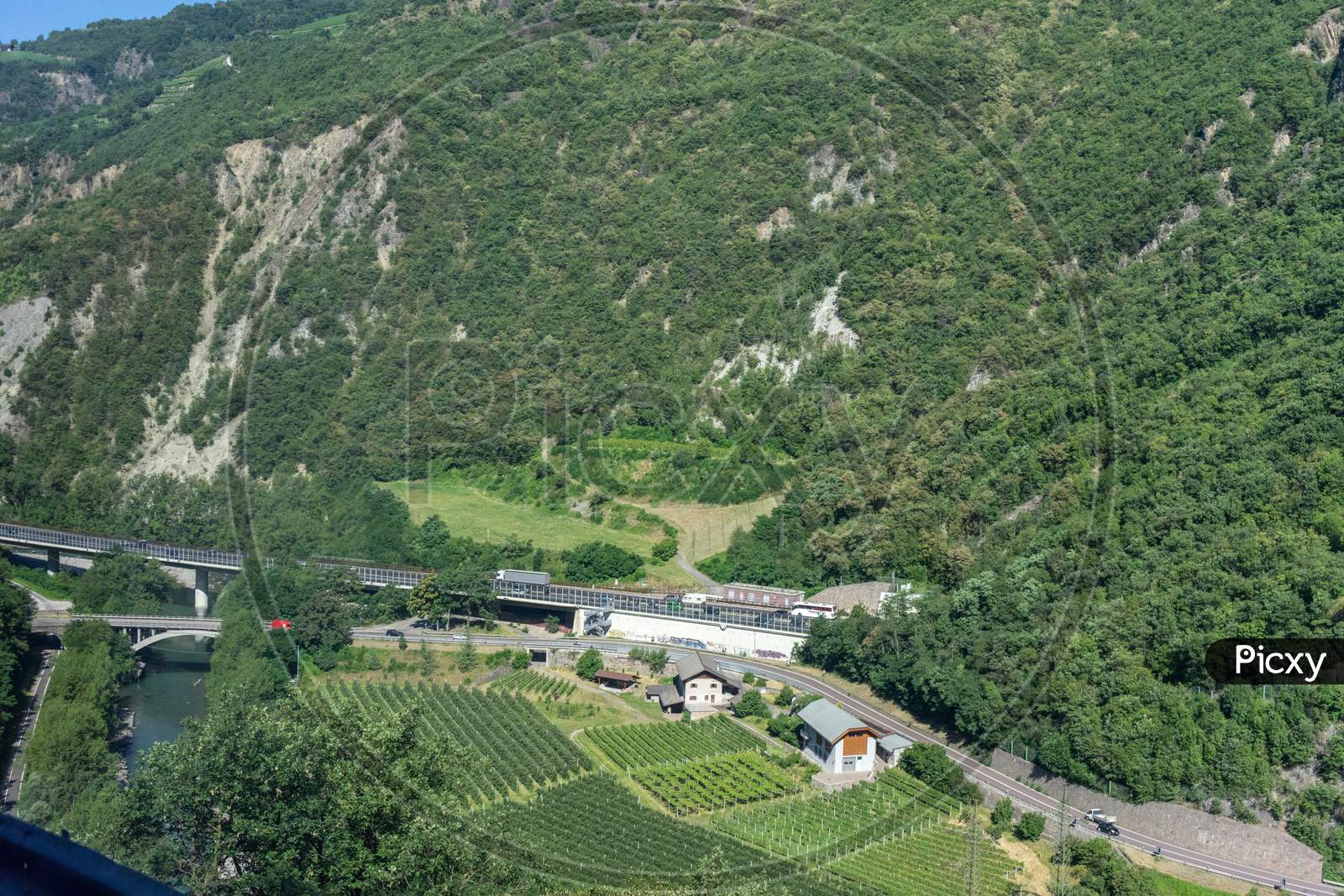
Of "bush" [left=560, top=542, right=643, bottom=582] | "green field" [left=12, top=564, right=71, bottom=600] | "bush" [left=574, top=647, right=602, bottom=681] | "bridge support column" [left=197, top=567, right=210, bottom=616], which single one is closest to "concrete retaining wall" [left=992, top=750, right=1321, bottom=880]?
"bush" [left=574, top=647, right=602, bottom=681]

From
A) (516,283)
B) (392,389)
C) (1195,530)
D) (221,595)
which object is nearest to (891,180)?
(516,283)

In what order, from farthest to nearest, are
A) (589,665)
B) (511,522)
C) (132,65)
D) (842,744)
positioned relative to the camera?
(132,65) → (511,522) → (589,665) → (842,744)

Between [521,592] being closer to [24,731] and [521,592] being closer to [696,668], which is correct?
[696,668]

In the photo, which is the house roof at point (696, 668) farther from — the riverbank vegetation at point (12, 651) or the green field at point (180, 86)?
the green field at point (180, 86)

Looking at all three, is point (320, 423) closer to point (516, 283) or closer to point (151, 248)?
point (516, 283)

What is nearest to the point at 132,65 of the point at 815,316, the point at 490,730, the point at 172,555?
the point at 172,555

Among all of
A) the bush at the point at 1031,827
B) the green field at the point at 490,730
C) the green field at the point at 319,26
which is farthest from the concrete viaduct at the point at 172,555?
the green field at the point at 319,26

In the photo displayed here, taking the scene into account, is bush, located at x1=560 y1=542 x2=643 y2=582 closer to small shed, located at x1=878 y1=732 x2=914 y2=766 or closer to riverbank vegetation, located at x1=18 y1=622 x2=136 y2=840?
small shed, located at x1=878 y1=732 x2=914 y2=766
